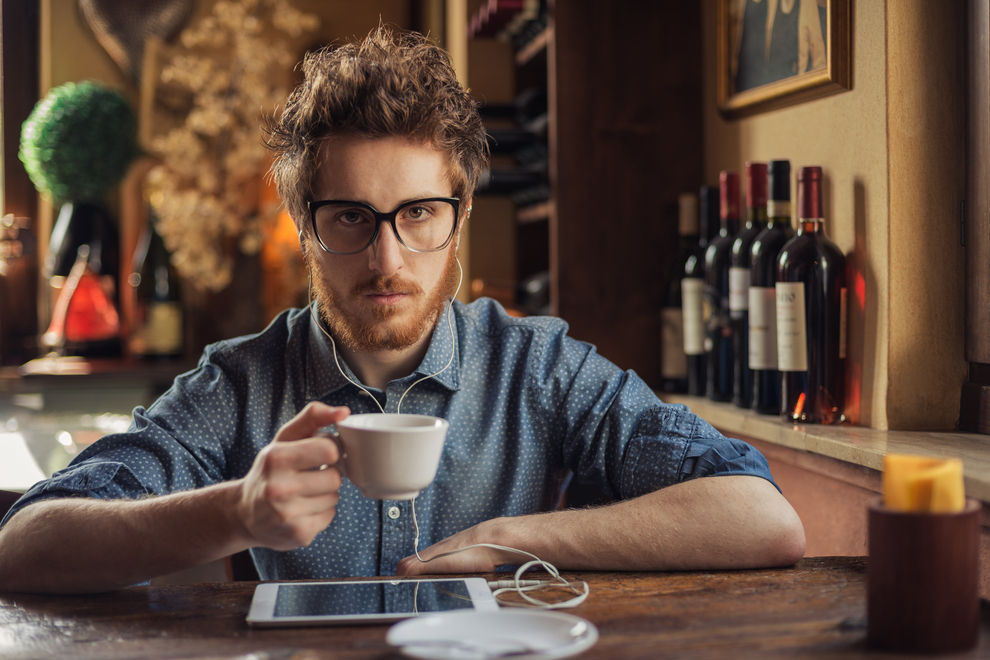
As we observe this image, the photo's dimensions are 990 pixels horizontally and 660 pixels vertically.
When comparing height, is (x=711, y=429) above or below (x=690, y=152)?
below

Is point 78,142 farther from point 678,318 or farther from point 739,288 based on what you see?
point 739,288

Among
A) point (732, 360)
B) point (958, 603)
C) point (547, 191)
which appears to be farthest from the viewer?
point (547, 191)

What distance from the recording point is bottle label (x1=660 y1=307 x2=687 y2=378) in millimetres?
2289

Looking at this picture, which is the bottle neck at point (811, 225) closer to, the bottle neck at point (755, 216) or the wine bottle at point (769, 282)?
the wine bottle at point (769, 282)

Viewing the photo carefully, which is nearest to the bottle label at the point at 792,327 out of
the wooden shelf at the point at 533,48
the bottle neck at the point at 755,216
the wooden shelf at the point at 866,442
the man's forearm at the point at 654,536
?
the wooden shelf at the point at 866,442

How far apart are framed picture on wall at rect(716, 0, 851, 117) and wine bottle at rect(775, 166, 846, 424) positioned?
211 millimetres

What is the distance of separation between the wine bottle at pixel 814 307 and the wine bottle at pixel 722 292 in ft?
A: 1.01

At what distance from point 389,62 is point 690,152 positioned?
117 centimetres

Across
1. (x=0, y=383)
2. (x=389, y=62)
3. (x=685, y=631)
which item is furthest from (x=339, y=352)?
(x=0, y=383)

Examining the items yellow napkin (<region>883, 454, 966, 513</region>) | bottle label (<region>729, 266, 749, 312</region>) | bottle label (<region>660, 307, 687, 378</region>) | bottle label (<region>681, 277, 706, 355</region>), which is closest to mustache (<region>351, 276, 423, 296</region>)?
yellow napkin (<region>883, 454, 966, 513</region>)

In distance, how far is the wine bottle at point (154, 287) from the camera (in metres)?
3.27

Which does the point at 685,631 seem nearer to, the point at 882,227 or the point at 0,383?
the point at 882,227

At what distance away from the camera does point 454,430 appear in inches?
56.2

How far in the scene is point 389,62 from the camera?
144cm
